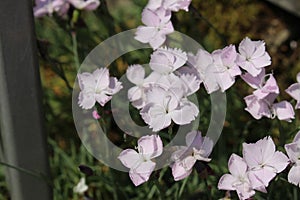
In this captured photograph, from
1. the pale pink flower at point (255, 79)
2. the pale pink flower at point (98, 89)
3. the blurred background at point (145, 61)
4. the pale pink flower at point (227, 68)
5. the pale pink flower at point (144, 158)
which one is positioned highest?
the pale pink flower at point (227, 68)

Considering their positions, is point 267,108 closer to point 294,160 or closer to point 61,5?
point 294,160

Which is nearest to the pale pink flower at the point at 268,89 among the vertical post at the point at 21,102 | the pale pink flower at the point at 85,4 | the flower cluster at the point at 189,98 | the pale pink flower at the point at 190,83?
the flower cluster at the point at 189,98

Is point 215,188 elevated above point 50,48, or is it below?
above

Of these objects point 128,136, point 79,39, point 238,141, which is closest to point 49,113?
point 79,39

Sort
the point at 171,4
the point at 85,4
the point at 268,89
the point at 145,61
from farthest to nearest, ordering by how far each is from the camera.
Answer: the point at 145,61, the point at 85,4, the point at 171,4, the point at 268,89

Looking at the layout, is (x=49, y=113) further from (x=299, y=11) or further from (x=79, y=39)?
(x=299, y=11)

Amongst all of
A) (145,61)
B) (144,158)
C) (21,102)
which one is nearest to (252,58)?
(144,158)

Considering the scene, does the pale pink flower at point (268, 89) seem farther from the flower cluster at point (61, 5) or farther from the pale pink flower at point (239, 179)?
the flower cluster at point (61, 5)
